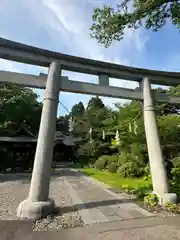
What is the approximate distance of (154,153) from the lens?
266 inches

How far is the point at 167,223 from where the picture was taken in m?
4.84

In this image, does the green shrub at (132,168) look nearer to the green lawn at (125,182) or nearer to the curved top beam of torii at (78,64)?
Answer: the green lawn at (125,182)

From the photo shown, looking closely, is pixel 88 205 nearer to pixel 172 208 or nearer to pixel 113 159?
pixel 172 208

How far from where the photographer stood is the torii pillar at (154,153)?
6.39 metres

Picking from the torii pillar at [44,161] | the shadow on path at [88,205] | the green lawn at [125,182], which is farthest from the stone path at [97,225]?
the green lawn at [125,182]

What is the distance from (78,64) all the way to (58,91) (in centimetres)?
120

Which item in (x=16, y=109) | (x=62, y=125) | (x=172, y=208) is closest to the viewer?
(x=172, y=208)

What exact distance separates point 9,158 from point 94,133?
33.2 ft

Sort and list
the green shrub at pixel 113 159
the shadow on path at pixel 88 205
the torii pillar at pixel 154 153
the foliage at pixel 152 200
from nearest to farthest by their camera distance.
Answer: the shadow on path at pixel 88 205, the foliage at pixel 152 200, the torii pillar at pixel 154 153, the green shrub at pixel 113 159

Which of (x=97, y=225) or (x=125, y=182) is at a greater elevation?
(x=125, y=182)

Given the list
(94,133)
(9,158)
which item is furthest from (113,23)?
(94,133)

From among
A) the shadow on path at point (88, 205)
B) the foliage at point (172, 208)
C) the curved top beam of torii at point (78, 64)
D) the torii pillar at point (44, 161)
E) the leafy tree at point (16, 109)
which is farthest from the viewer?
the leafy tree at point (16, 109)

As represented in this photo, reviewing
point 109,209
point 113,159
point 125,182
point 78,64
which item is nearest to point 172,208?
point 109,209

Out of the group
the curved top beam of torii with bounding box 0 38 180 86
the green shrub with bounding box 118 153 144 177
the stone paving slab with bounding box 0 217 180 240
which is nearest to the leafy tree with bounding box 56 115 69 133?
the green shrub with bounding box 118 153 144 177
